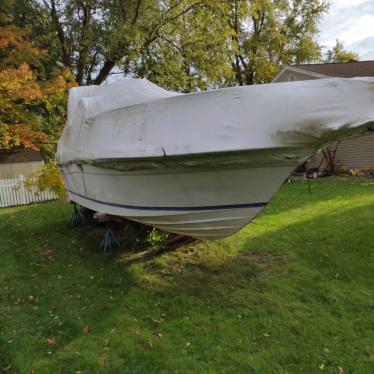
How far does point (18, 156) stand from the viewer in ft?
74.2

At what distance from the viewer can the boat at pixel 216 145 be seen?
347 cm

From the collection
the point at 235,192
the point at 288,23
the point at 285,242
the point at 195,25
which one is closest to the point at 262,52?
the point at 288,23

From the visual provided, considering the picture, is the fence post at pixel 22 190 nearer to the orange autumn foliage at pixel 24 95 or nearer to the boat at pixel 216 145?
the orange autumn foliage at pixel 24 95

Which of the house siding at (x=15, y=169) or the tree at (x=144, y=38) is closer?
the tree at (x=144, y=38)

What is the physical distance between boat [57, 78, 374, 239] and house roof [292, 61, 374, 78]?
12.6m

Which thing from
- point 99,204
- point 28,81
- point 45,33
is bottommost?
point 99,204

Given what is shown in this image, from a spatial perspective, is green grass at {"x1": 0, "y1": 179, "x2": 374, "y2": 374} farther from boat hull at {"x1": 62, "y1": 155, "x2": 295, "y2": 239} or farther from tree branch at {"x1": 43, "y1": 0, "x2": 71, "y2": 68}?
tree branch at {"x1": 43, "y1": 0, "x2": 71, "y2": 68}

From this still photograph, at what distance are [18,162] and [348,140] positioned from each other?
1827cm

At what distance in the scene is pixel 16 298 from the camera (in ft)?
15.6

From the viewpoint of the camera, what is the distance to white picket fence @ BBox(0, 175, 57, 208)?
525 inches

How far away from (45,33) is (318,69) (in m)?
12.3

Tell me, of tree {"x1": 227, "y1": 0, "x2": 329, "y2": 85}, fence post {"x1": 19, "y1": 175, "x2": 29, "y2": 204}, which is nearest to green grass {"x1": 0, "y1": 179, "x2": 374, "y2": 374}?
fence post {"x1": 19, "y1": 175, "x2": 29, "y2": 204}

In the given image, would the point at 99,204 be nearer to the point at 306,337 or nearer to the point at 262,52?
the point at 306,337

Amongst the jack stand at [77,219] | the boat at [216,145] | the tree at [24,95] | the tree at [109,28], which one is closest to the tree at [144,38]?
the tree at [109,28]
